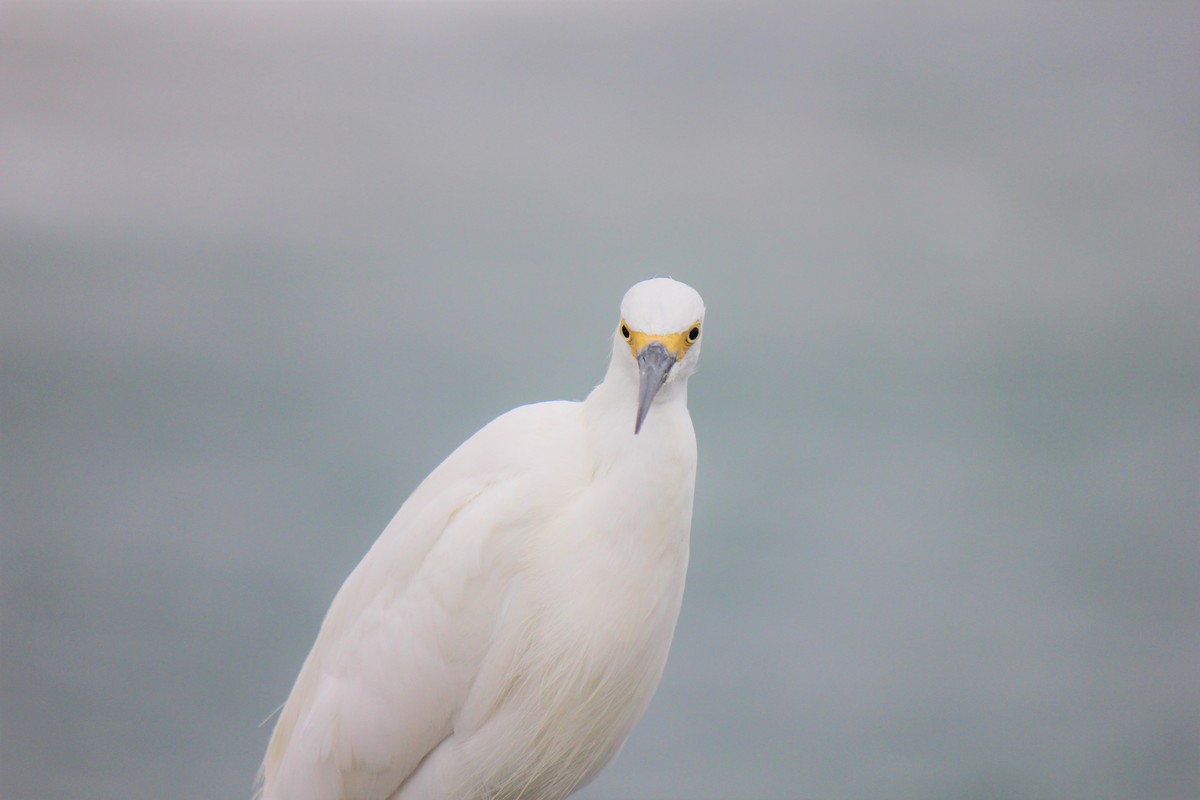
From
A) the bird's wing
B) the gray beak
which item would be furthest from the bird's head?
the bird's wing

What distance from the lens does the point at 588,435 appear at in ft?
4.84

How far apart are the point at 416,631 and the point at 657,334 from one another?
57 centimetres

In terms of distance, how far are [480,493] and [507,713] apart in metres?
0.32

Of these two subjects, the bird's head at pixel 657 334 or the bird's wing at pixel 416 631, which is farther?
the bird's wing at pixel 416 631

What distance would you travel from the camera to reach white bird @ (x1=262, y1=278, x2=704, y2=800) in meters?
1.40

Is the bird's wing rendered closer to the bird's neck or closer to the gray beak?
the bird's neck

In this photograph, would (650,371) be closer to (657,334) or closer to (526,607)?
(657,334)

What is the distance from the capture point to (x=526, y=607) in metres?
1.46

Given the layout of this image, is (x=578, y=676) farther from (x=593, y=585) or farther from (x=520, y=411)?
(x=520, y=411)

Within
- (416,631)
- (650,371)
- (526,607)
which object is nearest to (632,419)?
(650,371)

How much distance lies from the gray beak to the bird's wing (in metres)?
0.25

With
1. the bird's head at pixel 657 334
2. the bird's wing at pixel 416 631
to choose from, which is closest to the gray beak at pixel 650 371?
the bird's head at pixel 657 334

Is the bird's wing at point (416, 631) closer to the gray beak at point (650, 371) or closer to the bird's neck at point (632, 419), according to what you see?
the bird's neck at point (632, 419)

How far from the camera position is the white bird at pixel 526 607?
1.40 metres
